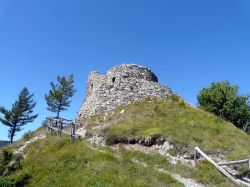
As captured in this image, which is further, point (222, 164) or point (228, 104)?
point (228, 104)

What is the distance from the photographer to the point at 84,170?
17266 mm

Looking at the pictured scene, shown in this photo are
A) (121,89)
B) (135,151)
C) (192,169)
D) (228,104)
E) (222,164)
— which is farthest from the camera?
(228,104)

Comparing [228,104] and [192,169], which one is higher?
[228,104]

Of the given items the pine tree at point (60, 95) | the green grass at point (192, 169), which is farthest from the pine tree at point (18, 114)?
the green grass at point (192, 169)

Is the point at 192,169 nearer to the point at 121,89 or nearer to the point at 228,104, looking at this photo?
the point at 121,89

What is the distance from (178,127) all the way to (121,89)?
35.0 ft

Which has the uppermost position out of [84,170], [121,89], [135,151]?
[121,89]

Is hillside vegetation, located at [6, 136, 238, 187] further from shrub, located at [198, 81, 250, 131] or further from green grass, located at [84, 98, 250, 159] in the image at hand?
shrub, located at [198, 81, 250, 131]

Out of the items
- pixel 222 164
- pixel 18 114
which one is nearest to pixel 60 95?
pixel 18 114

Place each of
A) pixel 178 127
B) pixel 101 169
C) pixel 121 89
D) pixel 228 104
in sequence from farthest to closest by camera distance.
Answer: pixel 228 104 → pixel 121 89 → pixel 178 127 → pixel 101 169

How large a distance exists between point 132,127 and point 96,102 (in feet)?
32.1

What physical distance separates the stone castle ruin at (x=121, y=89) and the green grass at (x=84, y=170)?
11.4 metres

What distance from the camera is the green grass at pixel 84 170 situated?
1605cm

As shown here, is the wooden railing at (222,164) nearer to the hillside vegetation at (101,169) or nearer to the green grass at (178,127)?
the hillside vegetation at (101,169)
